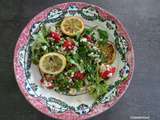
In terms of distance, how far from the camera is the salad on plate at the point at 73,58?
1067 mm

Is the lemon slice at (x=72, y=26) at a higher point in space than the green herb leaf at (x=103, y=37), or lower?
higher

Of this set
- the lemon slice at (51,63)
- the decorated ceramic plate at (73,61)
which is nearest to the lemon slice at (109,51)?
the decorated ceramic plate at (73,61)

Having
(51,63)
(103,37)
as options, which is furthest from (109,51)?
(51,63)

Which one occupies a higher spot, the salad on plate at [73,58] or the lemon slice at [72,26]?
the lemon slice at [72,26]

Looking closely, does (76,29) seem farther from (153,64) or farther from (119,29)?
(153,64)

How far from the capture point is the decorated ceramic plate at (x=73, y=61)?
1.06m

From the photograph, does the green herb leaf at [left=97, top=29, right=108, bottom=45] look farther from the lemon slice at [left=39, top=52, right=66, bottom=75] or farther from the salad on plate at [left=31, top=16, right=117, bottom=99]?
the lemon slice at [left=39, top=52, right=66, bottom=75]

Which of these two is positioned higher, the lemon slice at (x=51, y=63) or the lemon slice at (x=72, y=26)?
the lemon slice at (x=72, y=26)

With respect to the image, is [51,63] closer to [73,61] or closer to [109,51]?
[73,61]

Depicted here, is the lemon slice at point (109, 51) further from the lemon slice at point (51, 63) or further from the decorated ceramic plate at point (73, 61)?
the lemon slice at point (51, 63)

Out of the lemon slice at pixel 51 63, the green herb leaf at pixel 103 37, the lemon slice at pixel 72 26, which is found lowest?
the lemon slice at pixel 51 63

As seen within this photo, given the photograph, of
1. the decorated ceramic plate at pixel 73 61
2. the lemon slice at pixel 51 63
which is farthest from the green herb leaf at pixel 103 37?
the lemon slice at pixel 51 63

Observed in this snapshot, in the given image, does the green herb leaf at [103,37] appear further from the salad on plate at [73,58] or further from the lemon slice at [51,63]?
the lemon slice at [51,63]

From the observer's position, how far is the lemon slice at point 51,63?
3.48 feet
